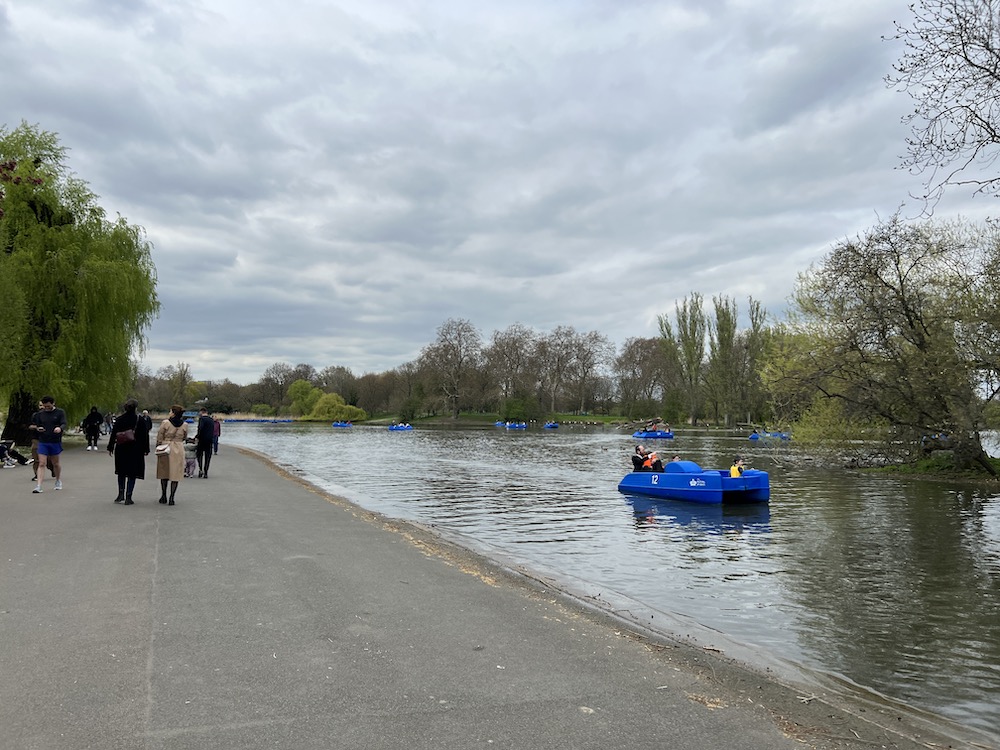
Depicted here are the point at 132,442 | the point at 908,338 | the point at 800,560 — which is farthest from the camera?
the point at 908,338

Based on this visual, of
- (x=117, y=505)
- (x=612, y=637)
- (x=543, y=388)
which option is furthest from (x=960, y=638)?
(x=543, y=388)

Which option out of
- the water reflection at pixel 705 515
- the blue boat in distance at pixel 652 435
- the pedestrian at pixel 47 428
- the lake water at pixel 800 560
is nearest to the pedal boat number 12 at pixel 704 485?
the water reflection at pixel 705 515

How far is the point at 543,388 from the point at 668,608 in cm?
11350

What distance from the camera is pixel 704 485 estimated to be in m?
21.2

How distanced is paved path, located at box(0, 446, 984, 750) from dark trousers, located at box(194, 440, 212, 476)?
454 inches

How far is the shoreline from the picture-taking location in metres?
4.73

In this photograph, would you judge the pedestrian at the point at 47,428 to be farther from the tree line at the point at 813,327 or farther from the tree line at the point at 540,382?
the tree line at the point at 540,382

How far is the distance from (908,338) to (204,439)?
83.3 feet

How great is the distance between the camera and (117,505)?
531 inches

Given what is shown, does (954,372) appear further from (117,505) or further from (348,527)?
(117,505)

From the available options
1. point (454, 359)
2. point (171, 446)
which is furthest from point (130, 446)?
point (454, 359)

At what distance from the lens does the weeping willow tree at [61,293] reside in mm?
28188

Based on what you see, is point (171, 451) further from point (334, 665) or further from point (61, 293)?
point (61, 293)

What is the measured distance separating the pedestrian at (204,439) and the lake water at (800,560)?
4292 millimetres
